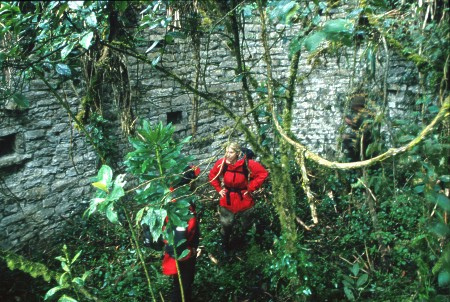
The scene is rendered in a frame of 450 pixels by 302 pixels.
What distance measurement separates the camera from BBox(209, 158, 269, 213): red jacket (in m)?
4.85

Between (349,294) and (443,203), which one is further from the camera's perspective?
(349,294)

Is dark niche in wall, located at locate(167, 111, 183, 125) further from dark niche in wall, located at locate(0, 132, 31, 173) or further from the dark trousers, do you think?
the dark trousers

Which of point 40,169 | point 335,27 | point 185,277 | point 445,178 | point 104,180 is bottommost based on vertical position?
point 185,277

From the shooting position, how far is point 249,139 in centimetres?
321

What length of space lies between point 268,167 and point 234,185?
1.78 m

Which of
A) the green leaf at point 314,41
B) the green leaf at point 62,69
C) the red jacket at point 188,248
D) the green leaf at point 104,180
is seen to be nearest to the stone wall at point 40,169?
the green leaf at point 62,69

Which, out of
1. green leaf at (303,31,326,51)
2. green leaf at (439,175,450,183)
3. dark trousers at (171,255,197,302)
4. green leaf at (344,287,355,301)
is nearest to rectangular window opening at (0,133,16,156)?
dark trousers at (171,255,197,302)

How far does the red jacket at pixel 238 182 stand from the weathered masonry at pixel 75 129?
50 centimetres

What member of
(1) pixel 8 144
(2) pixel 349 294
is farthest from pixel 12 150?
(2) pixel 349 294

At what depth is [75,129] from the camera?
209 inches

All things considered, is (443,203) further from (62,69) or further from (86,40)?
(62,69)

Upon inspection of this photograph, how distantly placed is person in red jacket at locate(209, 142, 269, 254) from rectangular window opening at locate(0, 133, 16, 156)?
2.32 meters

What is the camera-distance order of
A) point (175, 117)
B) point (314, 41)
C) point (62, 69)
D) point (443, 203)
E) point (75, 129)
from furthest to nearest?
point (175, 117) < point (75, 129) < point (62, 69) < point (443, 203) < point (314, 41)

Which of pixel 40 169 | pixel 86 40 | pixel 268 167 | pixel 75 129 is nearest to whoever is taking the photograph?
pixel 86 40
